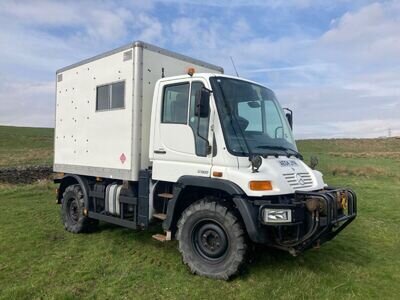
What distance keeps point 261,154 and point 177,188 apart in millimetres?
1378

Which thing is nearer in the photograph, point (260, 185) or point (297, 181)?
point (260, 185)

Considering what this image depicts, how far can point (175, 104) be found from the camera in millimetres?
6129

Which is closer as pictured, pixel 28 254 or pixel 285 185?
pixel 285 185

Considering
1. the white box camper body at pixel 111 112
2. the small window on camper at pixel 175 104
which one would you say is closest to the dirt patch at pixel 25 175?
the white box camper body at pixel 111 112

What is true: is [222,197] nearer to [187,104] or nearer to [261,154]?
[261,154]

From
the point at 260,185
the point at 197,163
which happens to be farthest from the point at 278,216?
the point at 197,163

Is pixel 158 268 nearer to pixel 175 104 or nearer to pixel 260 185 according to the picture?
pixel 260 185

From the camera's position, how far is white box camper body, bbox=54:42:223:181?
6.57m

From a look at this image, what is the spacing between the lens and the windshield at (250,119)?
548cm

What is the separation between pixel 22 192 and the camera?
14625 mm

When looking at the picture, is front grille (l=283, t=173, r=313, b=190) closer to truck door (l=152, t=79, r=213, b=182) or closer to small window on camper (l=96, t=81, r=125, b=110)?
truck door (l=152, t=79, r=213, b=182)

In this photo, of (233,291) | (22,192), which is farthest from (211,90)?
(22,192)

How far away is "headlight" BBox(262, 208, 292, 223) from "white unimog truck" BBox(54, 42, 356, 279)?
13 mm

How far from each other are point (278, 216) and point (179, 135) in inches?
78.7
